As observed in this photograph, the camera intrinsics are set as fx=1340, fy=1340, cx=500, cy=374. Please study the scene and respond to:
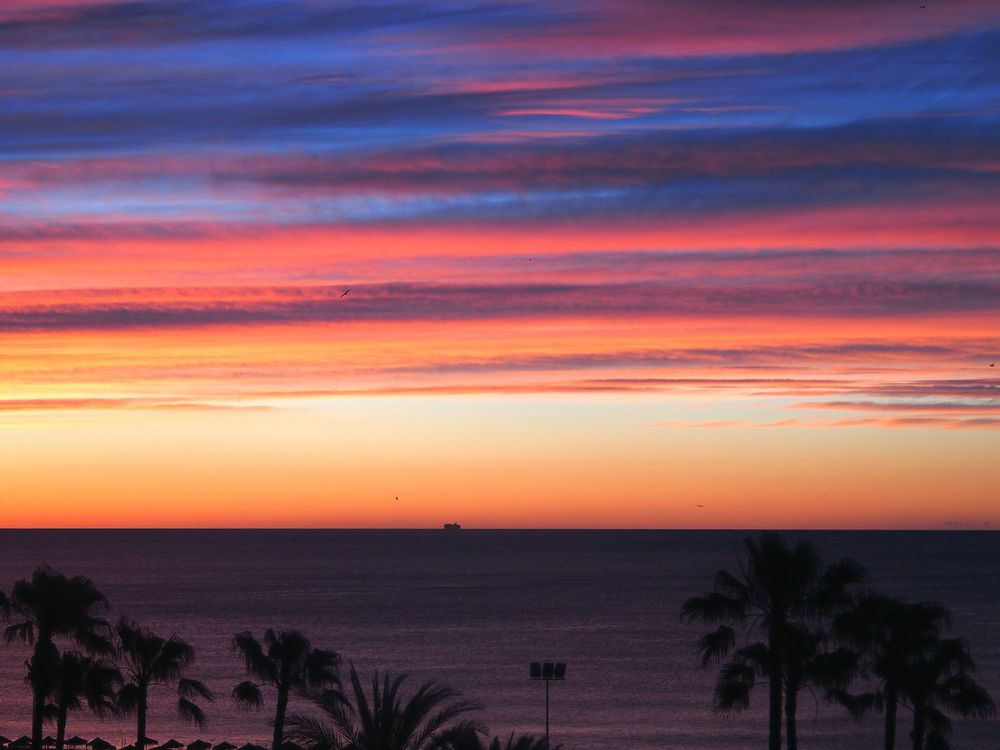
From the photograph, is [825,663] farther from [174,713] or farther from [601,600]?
[601,600]

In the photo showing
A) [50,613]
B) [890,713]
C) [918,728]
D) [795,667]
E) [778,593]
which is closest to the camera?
[778,593]

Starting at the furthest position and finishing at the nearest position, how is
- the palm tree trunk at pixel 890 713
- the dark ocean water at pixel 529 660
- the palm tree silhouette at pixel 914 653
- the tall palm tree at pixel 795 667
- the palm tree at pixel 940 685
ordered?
the dark ocean water at pixel 529 660 < the palm tree trunk at pixel 890 713 < the palm tree at pixel 940 685 < the palm tree silhouette at pixel 914 653 < the tall palm tree at pixel 795 667

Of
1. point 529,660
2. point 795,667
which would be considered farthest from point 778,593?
point 529,660

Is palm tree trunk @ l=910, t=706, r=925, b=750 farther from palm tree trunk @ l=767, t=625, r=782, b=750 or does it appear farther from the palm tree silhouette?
palm tree trunk @ l=767, t=625, r=782, b=750

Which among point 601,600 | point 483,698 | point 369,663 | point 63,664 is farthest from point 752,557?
point 601,600

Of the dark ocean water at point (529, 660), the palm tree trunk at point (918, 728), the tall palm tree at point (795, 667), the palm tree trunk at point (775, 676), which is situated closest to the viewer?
the palm tree trunk at point (775, 676)

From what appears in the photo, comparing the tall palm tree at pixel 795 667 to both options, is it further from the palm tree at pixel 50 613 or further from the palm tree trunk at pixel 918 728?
the palm tree at pixel 50 613

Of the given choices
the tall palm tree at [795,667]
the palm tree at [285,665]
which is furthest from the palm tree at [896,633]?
the palm tree at [285,665]

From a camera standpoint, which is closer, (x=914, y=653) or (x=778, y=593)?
(x=778, y=593)

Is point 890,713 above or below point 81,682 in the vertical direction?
below

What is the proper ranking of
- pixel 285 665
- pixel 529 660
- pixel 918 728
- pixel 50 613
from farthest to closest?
1. pixel 529 660
2. pixel 285 665
3. pixel 50 613
4. pixel 918 728

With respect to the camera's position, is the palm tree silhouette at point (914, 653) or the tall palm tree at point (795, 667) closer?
the tall palm tree at point (795, 667)

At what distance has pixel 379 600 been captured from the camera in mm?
197375

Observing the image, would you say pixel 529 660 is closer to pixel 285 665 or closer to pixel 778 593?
pixel 285 665
